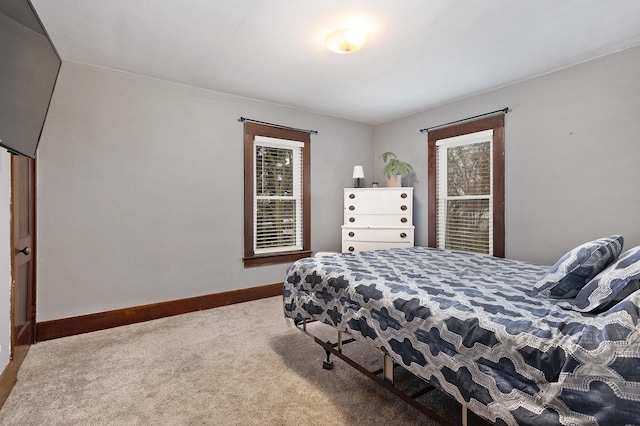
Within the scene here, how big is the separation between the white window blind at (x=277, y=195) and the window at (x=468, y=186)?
1.85 meters

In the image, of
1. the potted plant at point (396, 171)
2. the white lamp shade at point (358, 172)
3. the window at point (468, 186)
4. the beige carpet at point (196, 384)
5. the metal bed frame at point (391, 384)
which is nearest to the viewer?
the metal bed frame at point (391, 384)

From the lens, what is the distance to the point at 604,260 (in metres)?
1.49

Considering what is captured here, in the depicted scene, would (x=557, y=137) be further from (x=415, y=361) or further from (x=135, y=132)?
(x=135, y=132)

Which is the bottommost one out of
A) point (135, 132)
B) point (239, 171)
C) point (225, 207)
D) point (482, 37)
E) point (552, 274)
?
point (552, 274)

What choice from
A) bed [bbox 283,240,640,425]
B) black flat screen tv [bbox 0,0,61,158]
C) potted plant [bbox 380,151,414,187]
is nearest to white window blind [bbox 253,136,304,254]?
potted plant [bbox 380,151,414,187]

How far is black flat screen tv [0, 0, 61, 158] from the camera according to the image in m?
1.24

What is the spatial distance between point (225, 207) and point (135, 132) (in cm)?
120

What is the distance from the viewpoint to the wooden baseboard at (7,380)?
1.75 m

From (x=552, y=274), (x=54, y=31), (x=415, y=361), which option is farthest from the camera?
(x=54, y=31)

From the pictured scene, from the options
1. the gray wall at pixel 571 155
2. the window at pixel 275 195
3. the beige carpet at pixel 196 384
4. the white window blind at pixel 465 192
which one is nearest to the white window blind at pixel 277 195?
the window at pixel 275 195

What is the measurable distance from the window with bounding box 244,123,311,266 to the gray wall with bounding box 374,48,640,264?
7.71 ft

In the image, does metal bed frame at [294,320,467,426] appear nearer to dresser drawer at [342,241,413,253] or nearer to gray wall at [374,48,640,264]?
dresser drawer at [342,241,413,253]

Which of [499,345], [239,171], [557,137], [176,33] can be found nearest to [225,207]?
[239,171]

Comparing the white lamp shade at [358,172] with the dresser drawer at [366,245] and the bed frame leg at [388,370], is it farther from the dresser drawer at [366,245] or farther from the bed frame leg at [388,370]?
the bed frame leg at [388,370]
